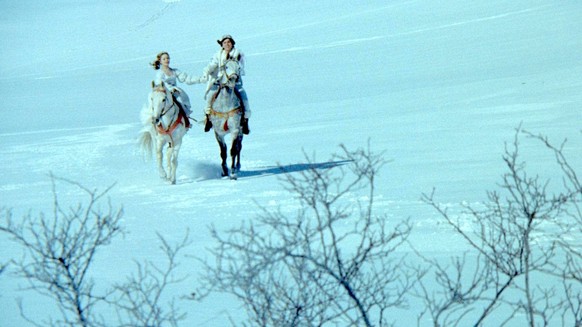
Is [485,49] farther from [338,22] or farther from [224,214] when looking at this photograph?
[224,214]

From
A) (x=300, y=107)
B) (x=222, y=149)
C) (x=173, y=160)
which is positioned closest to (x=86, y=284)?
(x=173, y=160)

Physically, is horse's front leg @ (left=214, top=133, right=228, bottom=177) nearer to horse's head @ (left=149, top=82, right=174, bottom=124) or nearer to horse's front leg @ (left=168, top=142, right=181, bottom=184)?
horse's front leg @ (left=168, top=142, right=181, bottom=184)

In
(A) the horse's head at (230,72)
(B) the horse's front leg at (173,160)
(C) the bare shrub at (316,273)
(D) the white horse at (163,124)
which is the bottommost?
(C) the bare shrub at (316,273)

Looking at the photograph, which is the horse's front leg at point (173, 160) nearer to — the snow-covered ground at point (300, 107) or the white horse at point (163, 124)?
the white horse at point (163, 124)

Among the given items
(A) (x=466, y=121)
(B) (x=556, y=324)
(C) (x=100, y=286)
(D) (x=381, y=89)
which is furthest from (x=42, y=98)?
(B) (x=556, y=324)

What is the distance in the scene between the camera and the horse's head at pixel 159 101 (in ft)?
41.4

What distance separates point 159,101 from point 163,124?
1.63 feet

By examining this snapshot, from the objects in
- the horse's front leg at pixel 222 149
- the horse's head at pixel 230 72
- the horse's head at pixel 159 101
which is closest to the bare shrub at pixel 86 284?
the horse's head at pixel 159 101

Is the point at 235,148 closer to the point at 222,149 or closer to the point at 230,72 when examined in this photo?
the point at 222,149

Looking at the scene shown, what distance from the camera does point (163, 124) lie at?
42.7ft

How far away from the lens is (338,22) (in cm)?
4647

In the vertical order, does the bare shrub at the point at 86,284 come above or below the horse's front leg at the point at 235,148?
below

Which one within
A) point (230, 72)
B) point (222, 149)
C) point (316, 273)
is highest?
point (230, 72)

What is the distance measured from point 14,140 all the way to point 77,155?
563 centimetres
